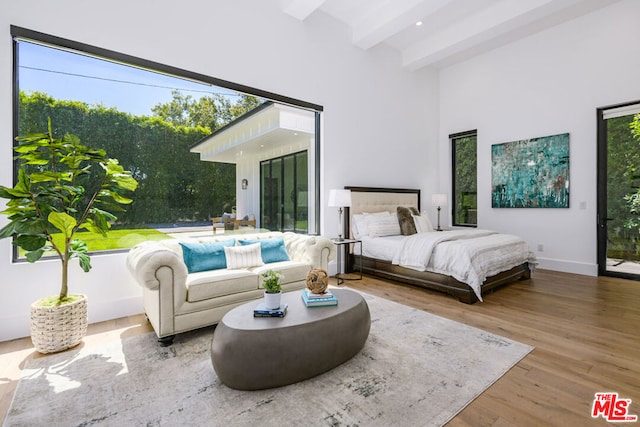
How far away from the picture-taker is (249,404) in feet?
5.57

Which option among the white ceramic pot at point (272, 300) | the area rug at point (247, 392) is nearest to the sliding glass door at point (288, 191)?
the area rug at point (247, 392)

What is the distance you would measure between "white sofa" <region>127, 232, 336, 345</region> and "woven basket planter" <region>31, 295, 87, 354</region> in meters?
0.51

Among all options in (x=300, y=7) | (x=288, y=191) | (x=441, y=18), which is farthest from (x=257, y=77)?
(x=441, y=18)

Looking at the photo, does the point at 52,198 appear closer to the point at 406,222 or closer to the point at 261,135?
the point at 261,135

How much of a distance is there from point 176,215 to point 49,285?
127 cm

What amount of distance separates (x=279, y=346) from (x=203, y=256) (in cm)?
157

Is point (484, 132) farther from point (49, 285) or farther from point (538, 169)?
point (49, 285)

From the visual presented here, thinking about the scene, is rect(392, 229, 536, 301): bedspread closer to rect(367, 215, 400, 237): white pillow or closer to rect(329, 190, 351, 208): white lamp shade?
rect(367, 215, 400, 237): white pillow

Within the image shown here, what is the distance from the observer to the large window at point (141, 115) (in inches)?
109

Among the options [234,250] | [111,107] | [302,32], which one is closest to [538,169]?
[302,32]

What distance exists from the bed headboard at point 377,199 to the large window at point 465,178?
104 centimetres

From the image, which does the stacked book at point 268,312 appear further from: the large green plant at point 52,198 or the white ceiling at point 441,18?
the white ceiling at point 441,18

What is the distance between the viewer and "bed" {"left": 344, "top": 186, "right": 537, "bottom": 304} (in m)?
3.53

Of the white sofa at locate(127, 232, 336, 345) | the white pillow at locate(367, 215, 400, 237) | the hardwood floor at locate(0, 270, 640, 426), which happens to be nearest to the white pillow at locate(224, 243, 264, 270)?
the white sofa at locate(127, 232, 336, 345)
